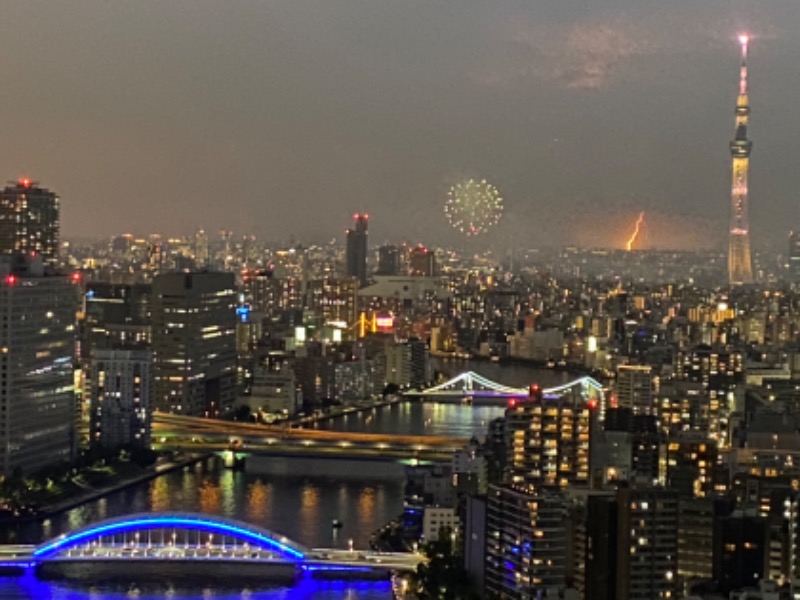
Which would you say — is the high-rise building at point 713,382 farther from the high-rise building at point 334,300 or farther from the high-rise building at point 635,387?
the high-rise building at point 334,300

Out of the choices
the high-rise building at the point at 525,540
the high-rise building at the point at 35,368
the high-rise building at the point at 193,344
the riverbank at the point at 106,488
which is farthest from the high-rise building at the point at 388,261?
the high-rise building at the point at 525,540

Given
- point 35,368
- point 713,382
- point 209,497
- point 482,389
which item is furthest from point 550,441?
point 482,389

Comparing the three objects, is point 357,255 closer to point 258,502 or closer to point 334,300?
point 334,300

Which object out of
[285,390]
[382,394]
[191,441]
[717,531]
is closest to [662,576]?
[717,531]

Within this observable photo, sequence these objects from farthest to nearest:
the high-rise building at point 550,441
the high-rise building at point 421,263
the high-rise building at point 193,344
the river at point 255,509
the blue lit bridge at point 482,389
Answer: the high-rise building at point 421,263 < the blue lit bridge at point 482,389 < the high-rise building at point 193,344 < the high-rise building at point 550,441 < the river at point 255,509

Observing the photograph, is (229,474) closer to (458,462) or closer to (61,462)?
(61,462)

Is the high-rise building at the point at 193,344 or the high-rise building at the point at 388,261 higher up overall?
the high-rise building at the point at 388,261
